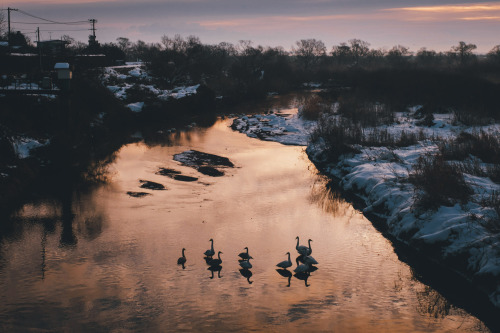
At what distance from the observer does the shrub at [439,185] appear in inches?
658

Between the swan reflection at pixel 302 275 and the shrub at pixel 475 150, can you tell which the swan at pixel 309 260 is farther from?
the shrub at pixel 475 150

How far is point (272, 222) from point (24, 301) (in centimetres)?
979

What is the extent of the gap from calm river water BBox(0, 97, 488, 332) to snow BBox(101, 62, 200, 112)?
22265 mm

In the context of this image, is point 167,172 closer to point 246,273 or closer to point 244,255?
point 244,255

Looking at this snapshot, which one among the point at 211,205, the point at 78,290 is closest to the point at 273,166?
the point at 211,205

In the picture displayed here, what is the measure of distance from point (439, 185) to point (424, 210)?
4.85 feet

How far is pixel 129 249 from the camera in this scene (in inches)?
603

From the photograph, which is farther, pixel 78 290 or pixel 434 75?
pixel 434 75

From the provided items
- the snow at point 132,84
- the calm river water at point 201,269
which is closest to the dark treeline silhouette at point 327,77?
the snow at point 132,84

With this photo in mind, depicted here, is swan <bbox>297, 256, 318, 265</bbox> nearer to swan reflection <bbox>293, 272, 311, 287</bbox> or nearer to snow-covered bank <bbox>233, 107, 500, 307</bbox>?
swan reflection <bbox>293, 272, 311, 287</bbox>

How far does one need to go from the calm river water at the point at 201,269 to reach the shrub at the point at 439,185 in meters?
2.45

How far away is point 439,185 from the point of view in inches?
681

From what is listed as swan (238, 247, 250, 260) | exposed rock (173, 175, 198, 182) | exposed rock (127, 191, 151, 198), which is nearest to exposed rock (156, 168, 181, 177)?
exposed rock (173, 175, 198, 182)

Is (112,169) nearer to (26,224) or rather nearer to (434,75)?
(26,224)
